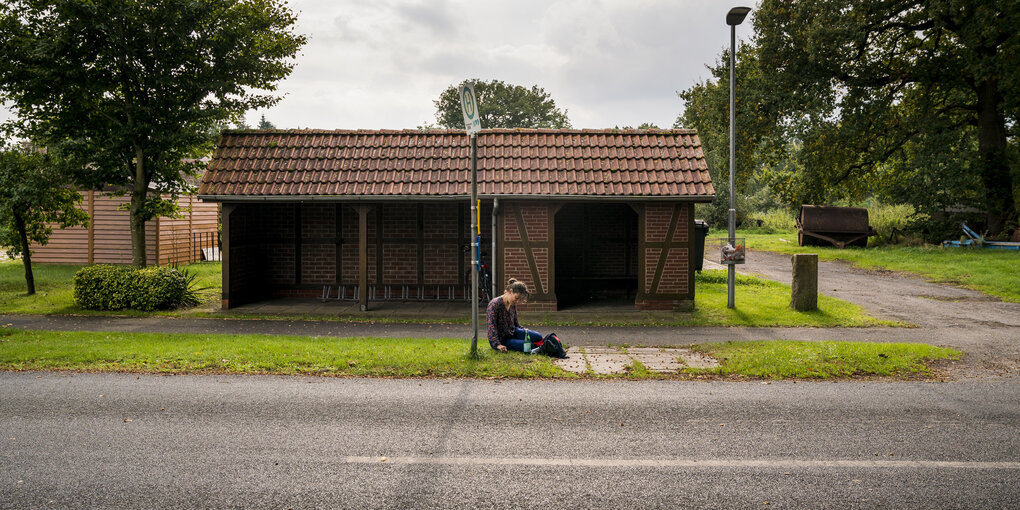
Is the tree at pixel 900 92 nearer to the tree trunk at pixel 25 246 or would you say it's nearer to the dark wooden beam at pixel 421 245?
the dark wooden beam at pixel 421 245

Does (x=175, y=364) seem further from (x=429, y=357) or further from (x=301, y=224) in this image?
(x=301, y=224)

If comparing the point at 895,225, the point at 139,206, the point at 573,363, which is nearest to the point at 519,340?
the point at 573,363

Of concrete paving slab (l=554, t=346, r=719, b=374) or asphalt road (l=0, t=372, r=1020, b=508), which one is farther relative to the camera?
concrete paving slab (l=554, t=346, r=719, b=374)

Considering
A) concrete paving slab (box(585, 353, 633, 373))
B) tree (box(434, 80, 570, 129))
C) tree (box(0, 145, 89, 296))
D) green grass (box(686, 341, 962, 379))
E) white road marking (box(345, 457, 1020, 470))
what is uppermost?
tree (box(434, 80, 570, 129))

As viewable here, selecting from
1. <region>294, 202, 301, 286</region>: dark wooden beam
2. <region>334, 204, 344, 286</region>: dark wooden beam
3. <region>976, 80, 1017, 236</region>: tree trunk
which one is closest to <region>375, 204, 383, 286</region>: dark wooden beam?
<region>334, 204, 344, 286</region>: dark wooden beam

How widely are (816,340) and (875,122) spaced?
20572 millimetres

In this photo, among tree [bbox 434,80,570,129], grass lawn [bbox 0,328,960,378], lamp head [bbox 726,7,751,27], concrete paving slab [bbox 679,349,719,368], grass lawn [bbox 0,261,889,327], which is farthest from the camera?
tree [bbox 434,80,570,129]

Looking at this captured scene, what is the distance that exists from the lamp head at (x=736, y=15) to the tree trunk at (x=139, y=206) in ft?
44.3

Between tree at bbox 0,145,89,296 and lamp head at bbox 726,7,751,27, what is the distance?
1501cm

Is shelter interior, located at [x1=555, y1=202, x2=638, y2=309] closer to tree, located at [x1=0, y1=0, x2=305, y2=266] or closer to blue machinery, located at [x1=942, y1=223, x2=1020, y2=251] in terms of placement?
tree, located at [x1=0, y1=0, x2=305, y2=266]

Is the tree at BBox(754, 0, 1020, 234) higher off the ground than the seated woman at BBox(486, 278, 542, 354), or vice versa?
the tree at BBox(754, 0, 1020, 234)

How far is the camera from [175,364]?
27.9 ft

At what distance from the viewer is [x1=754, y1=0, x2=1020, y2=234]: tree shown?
80.6 feet

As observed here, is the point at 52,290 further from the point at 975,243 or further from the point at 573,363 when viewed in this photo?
the point at 975,243
